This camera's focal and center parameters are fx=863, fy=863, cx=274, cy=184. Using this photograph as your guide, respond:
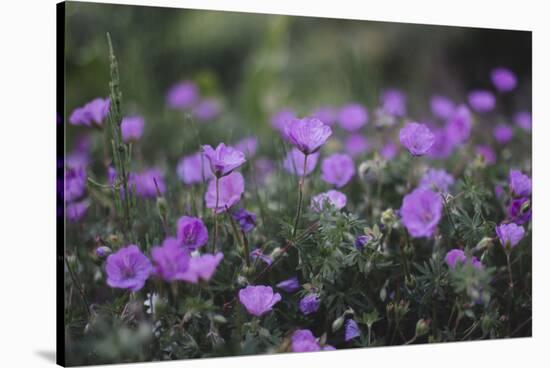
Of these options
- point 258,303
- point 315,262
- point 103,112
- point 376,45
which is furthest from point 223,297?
point 376,45

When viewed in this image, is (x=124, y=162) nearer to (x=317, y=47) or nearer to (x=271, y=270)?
(x=271, y=270)

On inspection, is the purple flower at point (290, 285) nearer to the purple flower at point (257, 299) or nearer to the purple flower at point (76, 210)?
the purple flower at point (257, 299)

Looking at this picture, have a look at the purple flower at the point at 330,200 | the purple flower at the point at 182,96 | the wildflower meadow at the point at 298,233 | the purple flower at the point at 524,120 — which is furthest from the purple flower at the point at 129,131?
the purple flower at the point at 524,120

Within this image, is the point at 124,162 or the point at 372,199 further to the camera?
the point at 372,199

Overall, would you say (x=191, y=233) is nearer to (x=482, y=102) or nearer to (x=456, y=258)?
(x=456, y=258)

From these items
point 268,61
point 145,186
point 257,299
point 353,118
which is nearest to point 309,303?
point 257,299

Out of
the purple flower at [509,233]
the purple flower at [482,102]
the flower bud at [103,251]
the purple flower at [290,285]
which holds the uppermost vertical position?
the purple flower at [482,102]

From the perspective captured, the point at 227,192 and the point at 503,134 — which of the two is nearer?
the point at 227,192
